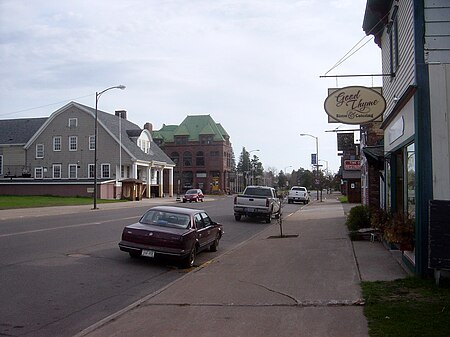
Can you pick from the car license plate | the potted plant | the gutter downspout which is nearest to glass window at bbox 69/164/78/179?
the car license plate

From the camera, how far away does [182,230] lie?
41.7ft

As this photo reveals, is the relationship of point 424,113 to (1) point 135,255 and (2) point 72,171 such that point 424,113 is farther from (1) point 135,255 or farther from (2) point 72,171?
(2) point 72,171

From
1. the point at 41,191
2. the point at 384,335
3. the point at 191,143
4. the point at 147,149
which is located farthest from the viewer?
the point at 191,143

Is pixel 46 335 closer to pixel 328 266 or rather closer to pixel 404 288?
pixel 404 288

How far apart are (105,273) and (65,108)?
193ft

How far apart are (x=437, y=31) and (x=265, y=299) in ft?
20.2

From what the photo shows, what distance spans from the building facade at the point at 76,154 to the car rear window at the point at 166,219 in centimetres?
4546

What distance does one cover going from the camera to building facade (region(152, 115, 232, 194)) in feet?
344

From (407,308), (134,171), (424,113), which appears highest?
(134,171)

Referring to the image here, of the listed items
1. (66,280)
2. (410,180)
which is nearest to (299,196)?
(410,180)

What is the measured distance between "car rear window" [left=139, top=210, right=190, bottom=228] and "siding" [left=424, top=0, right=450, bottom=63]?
6940 mm

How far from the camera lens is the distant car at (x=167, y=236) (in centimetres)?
1219

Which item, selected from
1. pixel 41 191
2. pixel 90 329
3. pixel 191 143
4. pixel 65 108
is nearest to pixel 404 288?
pixel 90 329

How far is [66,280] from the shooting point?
392 inches
